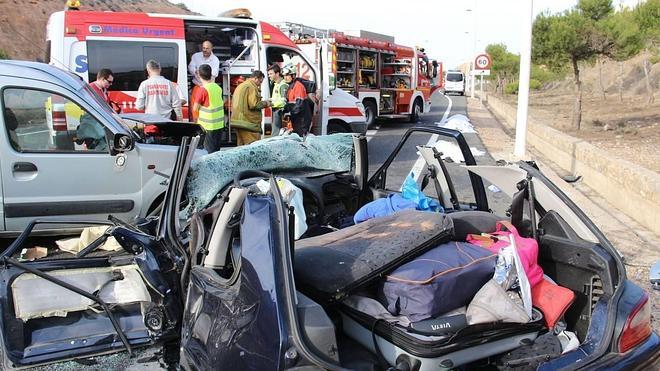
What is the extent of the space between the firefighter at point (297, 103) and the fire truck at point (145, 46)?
0.52 m

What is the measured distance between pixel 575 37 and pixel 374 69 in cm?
628

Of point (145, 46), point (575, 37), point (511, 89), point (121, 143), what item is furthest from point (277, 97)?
point (511, 89)

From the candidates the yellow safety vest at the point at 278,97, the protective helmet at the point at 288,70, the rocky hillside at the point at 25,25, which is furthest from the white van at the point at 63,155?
the rocky hillside at the point at 25,25

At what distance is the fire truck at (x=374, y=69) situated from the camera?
1633cm

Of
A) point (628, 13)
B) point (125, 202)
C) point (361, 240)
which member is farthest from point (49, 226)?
point (628, 13)

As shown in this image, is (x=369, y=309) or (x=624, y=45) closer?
(x=369, y=309)

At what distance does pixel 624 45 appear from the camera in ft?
58.6

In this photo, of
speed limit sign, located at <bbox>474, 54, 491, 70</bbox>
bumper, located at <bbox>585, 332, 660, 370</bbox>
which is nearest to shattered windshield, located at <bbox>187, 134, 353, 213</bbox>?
→ bumper, located at <bbox>585, 332, 660, 370</bbox>

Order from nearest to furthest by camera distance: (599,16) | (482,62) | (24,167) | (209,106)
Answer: (24,167) → (209,106) → (599,16) → (482,62)

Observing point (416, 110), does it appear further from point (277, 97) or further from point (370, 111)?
point (277, 97)

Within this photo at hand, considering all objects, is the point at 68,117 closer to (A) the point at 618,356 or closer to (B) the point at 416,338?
(B) the point at 416,338

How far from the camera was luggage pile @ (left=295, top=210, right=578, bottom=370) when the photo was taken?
2230 mm

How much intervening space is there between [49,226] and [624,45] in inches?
705

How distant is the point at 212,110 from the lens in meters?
8.18
